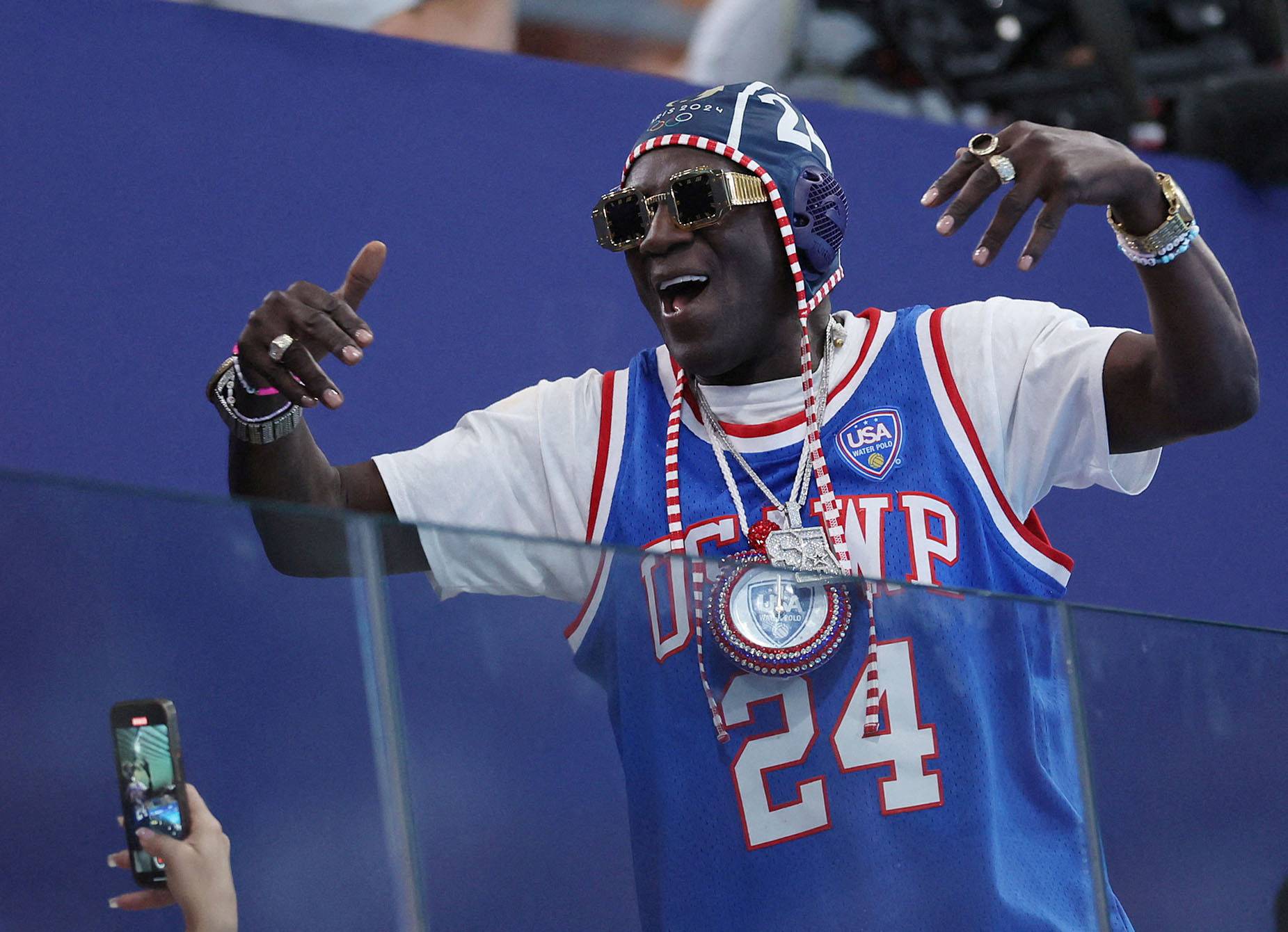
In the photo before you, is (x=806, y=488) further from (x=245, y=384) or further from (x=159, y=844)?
(x=159, y=844)

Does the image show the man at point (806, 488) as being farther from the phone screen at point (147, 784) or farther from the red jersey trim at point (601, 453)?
the phone screen at point (147, 784)

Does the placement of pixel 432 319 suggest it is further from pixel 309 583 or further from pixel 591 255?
pixel 309 583

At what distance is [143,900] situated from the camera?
0.87m

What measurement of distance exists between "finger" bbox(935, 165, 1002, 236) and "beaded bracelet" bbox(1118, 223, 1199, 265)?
0.47 ft

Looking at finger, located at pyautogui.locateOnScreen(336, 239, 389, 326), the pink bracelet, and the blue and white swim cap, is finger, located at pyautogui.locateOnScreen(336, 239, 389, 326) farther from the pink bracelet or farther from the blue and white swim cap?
the blue and white swim cap

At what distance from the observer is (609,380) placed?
1.69 m

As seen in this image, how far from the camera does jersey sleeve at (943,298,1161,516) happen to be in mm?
1532

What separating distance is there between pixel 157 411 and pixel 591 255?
714mm

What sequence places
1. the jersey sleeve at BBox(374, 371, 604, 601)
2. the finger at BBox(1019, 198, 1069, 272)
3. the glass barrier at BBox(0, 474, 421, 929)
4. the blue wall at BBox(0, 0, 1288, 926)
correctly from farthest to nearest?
the blue wall at BBox(0, 0, 1288, 926), the jersey sleeve at BBox(374, 371, 604, 601), the finger at BBox(1019, 198, 1069, 272), the glass barrier at BBox(0, 474, 421, 929)

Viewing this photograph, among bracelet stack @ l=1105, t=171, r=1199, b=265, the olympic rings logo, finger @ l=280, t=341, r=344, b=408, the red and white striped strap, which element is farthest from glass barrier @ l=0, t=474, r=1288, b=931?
the olympic rings logo

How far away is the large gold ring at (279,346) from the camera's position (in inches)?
55.9

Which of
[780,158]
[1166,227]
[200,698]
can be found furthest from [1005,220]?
[200,698]

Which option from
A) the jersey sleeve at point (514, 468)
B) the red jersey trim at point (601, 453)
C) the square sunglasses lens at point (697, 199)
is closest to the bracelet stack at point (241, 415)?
the jersey sleeve at point (514, 468)

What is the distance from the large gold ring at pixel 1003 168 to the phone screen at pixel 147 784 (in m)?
0.86
